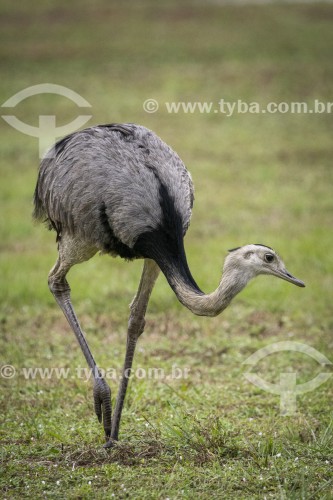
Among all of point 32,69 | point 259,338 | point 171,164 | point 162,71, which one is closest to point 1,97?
point 32,69

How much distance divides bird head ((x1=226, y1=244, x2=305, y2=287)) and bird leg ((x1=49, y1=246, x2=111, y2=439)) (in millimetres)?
1329

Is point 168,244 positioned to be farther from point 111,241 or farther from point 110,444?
point 110,444

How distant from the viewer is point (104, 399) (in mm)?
5906

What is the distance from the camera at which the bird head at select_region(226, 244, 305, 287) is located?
204 inches

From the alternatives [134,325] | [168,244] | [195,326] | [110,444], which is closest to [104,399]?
[110,444]

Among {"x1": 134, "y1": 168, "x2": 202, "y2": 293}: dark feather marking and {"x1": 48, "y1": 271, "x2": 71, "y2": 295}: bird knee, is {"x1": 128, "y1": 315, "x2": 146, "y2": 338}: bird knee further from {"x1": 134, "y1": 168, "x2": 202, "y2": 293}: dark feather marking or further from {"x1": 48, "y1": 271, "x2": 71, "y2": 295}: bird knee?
{"x1": 134, "y1": 168, "x2": 202, "y2": 293}: dark feather marking

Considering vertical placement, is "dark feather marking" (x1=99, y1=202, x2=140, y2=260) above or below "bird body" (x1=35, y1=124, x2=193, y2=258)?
below

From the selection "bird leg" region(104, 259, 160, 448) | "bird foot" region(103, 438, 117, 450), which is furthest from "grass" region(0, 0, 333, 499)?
"bird leg" region(104, 259, 160, 448)

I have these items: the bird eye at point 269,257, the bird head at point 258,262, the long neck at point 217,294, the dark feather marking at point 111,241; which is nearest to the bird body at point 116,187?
the dark feather marking at point 111,241

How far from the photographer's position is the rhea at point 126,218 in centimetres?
532

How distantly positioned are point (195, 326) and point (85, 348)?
290cm

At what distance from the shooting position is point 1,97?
2398 cm

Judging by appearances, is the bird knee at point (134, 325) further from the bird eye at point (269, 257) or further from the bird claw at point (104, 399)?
the bird eye at point (269, 257)

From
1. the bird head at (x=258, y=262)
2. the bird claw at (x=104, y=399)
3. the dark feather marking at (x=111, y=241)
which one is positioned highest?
the dark feather marking at (x=111, y=241)
